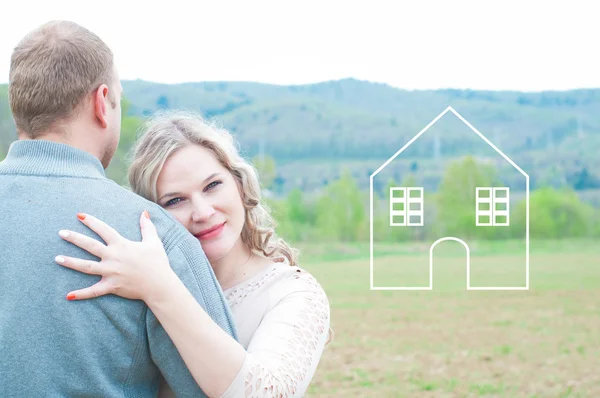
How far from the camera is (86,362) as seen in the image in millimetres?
1262

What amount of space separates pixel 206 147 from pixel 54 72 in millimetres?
497

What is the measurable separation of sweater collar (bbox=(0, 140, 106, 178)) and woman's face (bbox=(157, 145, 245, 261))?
1.06 ft

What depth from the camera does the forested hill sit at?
3278 centimetres

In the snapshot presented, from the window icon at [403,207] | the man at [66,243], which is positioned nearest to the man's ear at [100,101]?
the man at [66,243]

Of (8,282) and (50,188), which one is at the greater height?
(50,188)

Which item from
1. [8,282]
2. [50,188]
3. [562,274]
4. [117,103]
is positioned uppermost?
[117,103]

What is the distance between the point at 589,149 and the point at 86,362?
35.3 metres

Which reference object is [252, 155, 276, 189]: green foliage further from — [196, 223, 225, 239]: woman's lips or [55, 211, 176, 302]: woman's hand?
[55, 211, 176, 302]: woman's hand

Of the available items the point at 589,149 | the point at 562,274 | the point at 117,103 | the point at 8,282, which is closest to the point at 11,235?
the point at 8,282

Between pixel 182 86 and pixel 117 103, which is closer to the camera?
pixel 117 103

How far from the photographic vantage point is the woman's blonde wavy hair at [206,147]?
1.68 metres

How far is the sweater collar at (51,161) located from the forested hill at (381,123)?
2812 cm

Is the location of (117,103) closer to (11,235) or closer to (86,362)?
(11,235)

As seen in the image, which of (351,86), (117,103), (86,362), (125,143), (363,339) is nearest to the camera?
(86,362)
